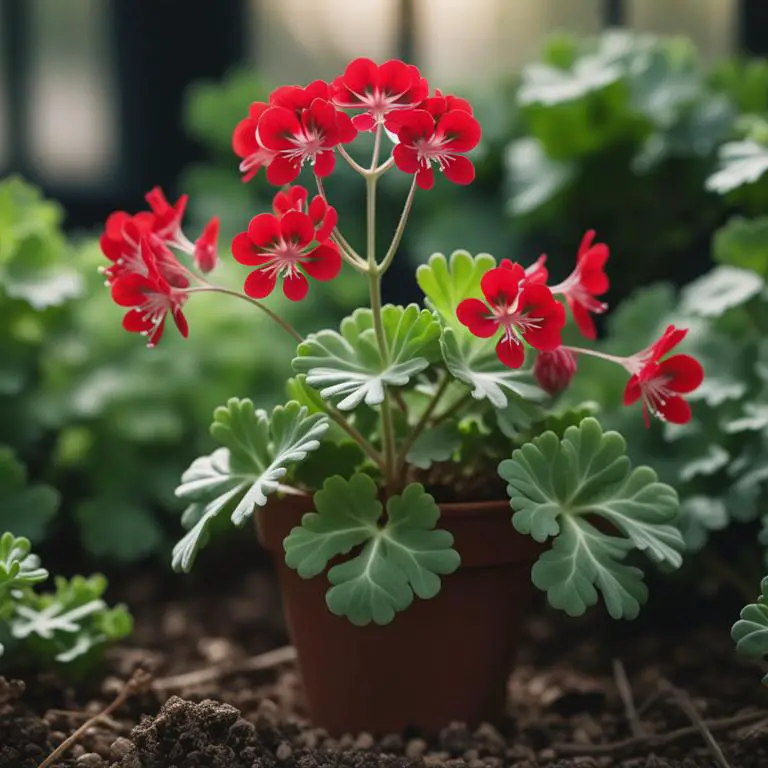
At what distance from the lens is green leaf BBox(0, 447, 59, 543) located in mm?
1570

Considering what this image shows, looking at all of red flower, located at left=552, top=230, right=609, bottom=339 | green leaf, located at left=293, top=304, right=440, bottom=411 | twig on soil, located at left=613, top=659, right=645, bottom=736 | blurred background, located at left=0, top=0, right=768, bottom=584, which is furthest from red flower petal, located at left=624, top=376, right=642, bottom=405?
blurred background, located at left=0, top=0, right=768, bottom=584

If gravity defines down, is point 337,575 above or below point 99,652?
above

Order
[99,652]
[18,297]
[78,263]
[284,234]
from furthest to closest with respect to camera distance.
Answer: [78,263] → [18,297] → [99,652] → [284,234]

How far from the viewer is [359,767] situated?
1.21 metres

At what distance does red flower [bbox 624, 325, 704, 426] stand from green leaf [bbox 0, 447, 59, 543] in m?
0.84

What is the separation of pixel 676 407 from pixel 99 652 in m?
0.83

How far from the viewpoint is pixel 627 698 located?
1.54m

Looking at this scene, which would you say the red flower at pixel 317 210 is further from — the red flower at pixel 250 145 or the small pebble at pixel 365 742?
the small pebble at pixel 365 742

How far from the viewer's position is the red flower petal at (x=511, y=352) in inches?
47.0

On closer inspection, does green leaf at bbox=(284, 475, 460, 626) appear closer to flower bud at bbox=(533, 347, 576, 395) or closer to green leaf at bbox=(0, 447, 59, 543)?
flower bud at bbox=(533, 347, 576, 395)

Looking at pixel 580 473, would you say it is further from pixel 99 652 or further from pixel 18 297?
pixel 18 297

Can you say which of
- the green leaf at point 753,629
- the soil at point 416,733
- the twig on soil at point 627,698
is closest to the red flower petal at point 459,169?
the green leaf at point 753,629

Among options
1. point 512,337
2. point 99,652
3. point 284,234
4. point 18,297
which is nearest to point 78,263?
point 18,297

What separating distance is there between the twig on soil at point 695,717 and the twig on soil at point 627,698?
0.05m
